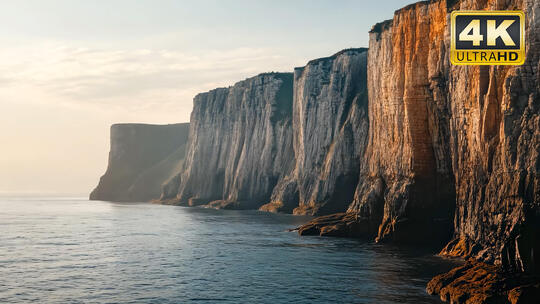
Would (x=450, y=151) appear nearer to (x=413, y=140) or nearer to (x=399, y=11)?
(x=413, y=140)

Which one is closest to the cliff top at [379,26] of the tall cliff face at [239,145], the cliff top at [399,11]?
the cliff top at [399,11]

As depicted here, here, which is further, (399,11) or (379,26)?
(379,26)

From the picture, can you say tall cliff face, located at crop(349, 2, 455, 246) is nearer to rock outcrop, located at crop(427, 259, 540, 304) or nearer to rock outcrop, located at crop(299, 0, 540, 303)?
rock outcrop, located at crop(299, 0, 540, 303)

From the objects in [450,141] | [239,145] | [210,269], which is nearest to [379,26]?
[450,141]

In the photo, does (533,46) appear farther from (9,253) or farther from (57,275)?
(9,253)

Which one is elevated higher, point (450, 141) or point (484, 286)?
point (450, 141)

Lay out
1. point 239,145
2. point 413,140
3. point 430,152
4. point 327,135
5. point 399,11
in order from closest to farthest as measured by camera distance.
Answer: point 430,152 < point 413,140 < point 399,11 < point 327,135 < point 239,145

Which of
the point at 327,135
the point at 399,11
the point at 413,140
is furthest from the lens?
the point at 327,135
